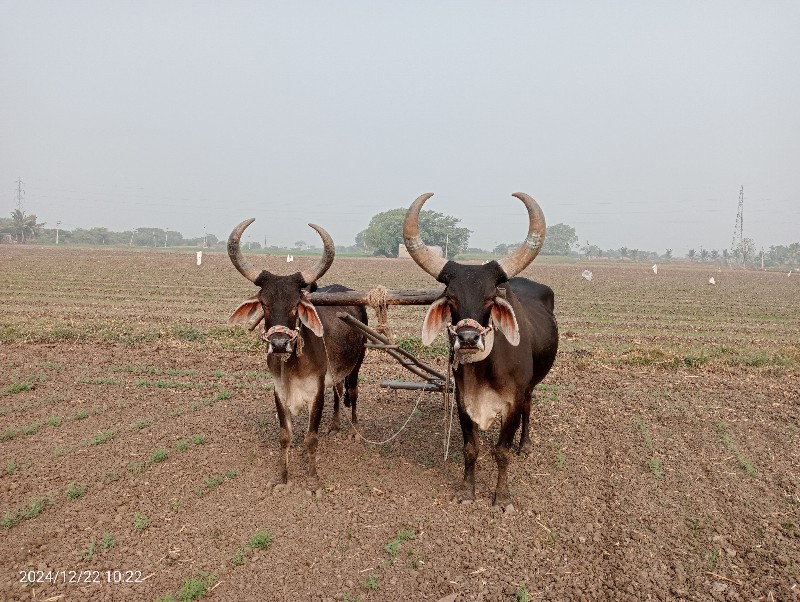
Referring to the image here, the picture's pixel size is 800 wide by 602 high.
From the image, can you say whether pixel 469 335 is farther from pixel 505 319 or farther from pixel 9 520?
pixel 9 520

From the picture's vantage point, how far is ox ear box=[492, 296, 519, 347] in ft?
17.6

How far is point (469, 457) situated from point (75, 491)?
157 inches

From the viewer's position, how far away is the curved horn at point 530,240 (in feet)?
18.1

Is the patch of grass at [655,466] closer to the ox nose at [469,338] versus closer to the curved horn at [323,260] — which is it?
the ox nose at [469,338]

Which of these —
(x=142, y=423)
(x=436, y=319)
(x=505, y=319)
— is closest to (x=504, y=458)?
(x=505, y=319)

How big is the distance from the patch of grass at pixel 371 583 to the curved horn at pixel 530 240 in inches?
112

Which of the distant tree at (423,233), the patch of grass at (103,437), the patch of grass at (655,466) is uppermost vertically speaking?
the distant tree at (423,233)

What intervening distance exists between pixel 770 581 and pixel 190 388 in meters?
8.32

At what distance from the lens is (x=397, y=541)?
5.32 meters

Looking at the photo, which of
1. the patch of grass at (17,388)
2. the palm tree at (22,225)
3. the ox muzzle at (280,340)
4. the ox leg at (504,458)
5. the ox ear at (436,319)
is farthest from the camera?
the palm tree at (22,225)

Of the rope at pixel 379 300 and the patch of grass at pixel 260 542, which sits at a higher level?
the rope at pixel 379 300

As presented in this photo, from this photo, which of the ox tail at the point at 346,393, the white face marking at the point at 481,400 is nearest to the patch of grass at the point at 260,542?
the white face marking at the point at 481,400

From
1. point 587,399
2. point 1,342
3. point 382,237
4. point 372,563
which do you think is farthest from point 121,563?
point 382,237

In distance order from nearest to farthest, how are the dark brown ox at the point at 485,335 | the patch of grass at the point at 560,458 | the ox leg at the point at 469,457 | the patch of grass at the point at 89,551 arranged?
the patch of grass at the point at 89,551, the dark brown ox at the point at 485,335, the ox leg at the point at 469,457, the patch of grass at the point at 560,458
